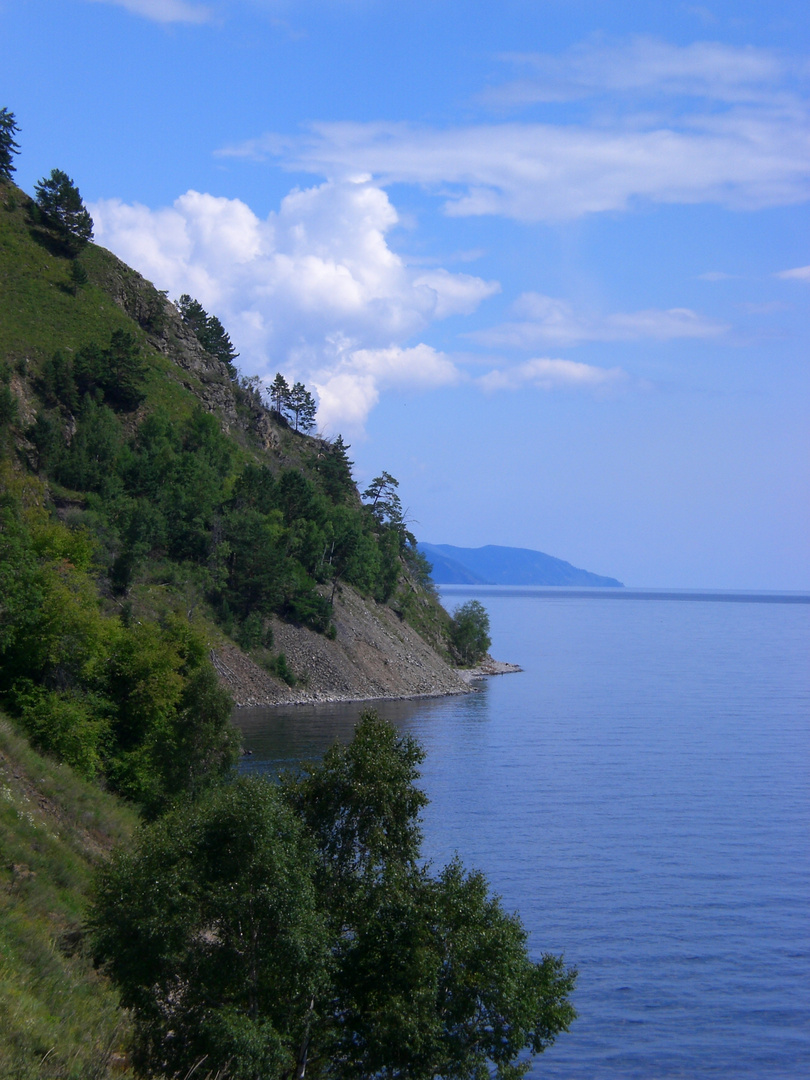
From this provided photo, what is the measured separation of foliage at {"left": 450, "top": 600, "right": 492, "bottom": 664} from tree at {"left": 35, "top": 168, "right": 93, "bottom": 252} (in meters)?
72.9

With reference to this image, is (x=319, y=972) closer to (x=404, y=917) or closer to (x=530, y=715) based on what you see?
(x=404, y=917)

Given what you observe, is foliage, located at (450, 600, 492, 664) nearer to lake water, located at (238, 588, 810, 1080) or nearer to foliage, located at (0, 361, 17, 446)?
lake water, located at (238, 588, 810, 1080)

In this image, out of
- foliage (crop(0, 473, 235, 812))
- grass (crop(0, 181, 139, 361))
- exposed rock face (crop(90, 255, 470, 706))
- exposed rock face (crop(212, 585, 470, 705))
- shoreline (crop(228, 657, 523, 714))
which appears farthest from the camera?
grass (crop(0, 181, 139, 361))

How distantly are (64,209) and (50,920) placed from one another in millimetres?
106741


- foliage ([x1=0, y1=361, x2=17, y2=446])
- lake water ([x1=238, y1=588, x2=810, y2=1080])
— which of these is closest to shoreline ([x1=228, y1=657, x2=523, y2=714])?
lake water ([x1=238, y1=588, x2=810, y2=1080])

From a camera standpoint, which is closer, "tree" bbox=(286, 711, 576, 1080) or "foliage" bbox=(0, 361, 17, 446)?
"tree" bbox=(286, 711, 576, 1080)

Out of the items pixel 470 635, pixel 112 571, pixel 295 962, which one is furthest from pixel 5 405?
pixel 295 962

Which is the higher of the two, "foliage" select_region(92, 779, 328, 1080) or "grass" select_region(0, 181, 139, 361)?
"grass" select_region(0, 181, 139, 361)

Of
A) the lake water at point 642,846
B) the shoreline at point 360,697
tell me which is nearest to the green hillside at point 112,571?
the shoreline at point 360,697

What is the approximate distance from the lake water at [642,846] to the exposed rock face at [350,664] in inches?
191

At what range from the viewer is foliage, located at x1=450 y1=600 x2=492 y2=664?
129250 mm

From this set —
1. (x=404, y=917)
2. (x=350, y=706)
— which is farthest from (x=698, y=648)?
(x=404, y=917)

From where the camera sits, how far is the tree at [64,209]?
108 metres

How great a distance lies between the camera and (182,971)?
16.4m
